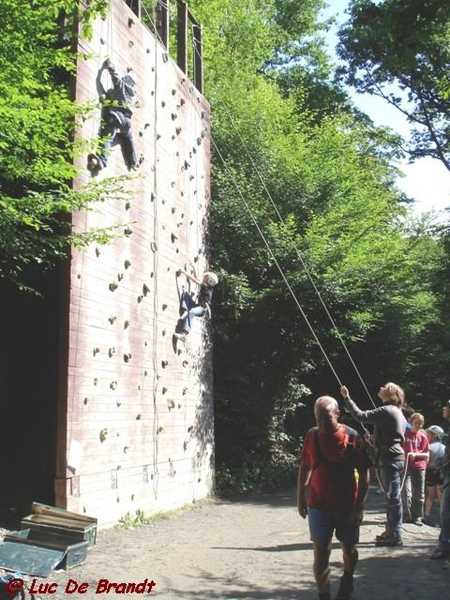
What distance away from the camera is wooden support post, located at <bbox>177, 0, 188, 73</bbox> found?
1345 centimetres

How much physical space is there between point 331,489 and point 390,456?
8.40 ft

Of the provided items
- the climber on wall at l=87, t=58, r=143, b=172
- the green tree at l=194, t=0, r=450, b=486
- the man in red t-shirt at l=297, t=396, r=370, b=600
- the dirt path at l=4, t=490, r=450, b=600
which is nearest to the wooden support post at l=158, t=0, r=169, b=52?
the climber on wall at l=87, t=58, r=143, b=172

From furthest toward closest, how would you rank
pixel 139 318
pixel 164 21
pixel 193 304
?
pixel 164 21
pixel 193 304
pixel 139 318

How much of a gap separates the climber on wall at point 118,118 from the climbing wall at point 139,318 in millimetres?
148

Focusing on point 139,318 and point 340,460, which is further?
point 139,318

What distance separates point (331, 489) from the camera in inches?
197

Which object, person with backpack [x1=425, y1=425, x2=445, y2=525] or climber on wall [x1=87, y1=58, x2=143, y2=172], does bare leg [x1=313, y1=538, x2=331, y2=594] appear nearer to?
person with backpack [x1=425, y1=425, x2=445, y2=525]

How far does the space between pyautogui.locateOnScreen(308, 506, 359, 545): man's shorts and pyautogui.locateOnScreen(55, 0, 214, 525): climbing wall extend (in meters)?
3.99

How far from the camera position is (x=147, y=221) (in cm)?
1086

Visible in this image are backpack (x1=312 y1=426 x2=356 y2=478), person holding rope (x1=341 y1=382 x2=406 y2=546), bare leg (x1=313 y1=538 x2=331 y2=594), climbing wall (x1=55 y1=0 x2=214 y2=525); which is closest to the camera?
bare leg (x1=313 y1=538 x2=331 y2=594)

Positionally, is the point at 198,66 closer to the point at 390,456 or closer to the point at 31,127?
the point at 31,127

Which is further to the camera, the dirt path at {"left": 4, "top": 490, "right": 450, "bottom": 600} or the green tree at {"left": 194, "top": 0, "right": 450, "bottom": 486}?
the green tree at {"left": 194, "top": 0, "right": 450, "bottom": 486}

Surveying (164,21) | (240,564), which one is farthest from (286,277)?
(240,564)

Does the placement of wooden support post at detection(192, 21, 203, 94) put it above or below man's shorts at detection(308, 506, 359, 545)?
above
